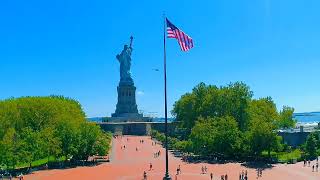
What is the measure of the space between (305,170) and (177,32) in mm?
28847

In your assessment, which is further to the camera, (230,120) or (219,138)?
(230,120)

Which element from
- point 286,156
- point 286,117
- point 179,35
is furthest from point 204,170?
point 286,117

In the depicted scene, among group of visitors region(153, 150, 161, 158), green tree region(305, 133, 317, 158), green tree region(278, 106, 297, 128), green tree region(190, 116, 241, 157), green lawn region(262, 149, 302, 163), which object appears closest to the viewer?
green lawn region(262, 149, 302, 163)

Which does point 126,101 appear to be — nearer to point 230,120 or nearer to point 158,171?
point 230,120

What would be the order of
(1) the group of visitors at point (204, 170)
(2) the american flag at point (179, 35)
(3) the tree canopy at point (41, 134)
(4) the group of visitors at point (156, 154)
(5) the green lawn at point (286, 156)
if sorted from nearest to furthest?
(2) the american flag at point (179, 35), (1) the group of visitors at point (204, 170), (3) the tree canopy at point (41, 134), (5) the green lawn at point (286, 156), (4) the group of visitors at point (156, 154)

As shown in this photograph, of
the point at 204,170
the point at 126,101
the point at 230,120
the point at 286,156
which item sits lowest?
the point at 204,170

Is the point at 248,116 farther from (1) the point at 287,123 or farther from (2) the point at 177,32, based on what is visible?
(2) the point at 177,32

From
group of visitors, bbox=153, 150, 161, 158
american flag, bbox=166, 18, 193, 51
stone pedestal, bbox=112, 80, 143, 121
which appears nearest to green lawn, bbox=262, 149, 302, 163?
group of visitors, bbox=153, 150, 161, 158

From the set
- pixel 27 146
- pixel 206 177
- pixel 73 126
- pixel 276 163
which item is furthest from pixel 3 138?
pixel 276 163

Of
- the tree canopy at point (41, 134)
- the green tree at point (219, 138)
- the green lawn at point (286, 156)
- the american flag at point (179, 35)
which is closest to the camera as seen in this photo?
the american flag at point (179, 35)

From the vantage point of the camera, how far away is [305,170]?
178 ft

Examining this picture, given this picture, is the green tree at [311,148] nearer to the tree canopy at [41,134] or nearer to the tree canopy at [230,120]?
the tree canopy at [230,120]

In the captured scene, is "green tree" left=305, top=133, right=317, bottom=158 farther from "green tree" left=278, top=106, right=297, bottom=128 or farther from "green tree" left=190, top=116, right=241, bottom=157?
"green tree" left=278, top=106, right=297, bottom=128

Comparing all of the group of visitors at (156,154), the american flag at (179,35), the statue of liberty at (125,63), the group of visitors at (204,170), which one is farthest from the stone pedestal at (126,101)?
the american flag at (179,35)
